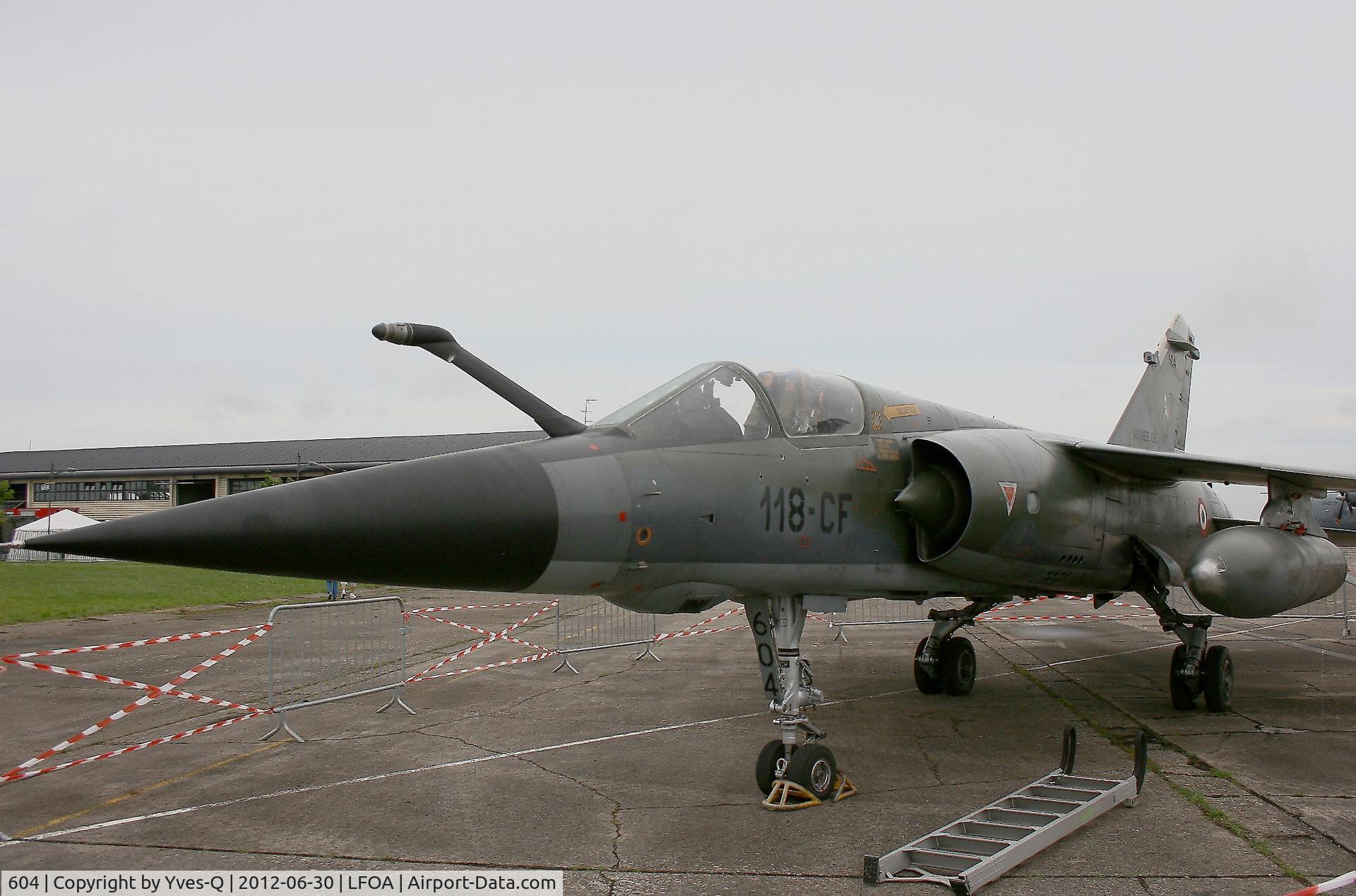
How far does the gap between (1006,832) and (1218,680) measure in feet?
16.2

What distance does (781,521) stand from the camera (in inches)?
225

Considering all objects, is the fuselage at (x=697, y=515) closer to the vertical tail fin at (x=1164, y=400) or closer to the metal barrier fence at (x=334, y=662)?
the vertical tail fin at (x=1164, y=400)

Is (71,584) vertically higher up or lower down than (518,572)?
lower down

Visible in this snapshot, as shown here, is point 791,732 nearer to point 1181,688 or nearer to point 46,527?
point 1181,688

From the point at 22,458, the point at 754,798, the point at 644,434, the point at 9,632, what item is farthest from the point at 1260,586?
the point at 22,458

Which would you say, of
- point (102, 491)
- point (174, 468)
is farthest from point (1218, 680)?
point (102, 491)

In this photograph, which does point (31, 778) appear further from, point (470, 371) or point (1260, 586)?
point (1260, 586)

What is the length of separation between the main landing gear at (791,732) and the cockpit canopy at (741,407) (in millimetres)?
1094

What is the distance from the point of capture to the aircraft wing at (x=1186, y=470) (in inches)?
302

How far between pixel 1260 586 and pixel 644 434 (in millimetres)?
5307

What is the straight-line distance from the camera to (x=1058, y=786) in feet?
18.6

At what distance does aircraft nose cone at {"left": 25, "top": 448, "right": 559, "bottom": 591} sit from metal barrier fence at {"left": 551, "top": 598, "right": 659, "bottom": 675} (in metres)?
7.61

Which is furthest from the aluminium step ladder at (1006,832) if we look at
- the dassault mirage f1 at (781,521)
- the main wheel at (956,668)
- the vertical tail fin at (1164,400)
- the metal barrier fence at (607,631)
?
the metal barrier fence at (607,631)

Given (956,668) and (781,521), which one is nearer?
(781,521)
